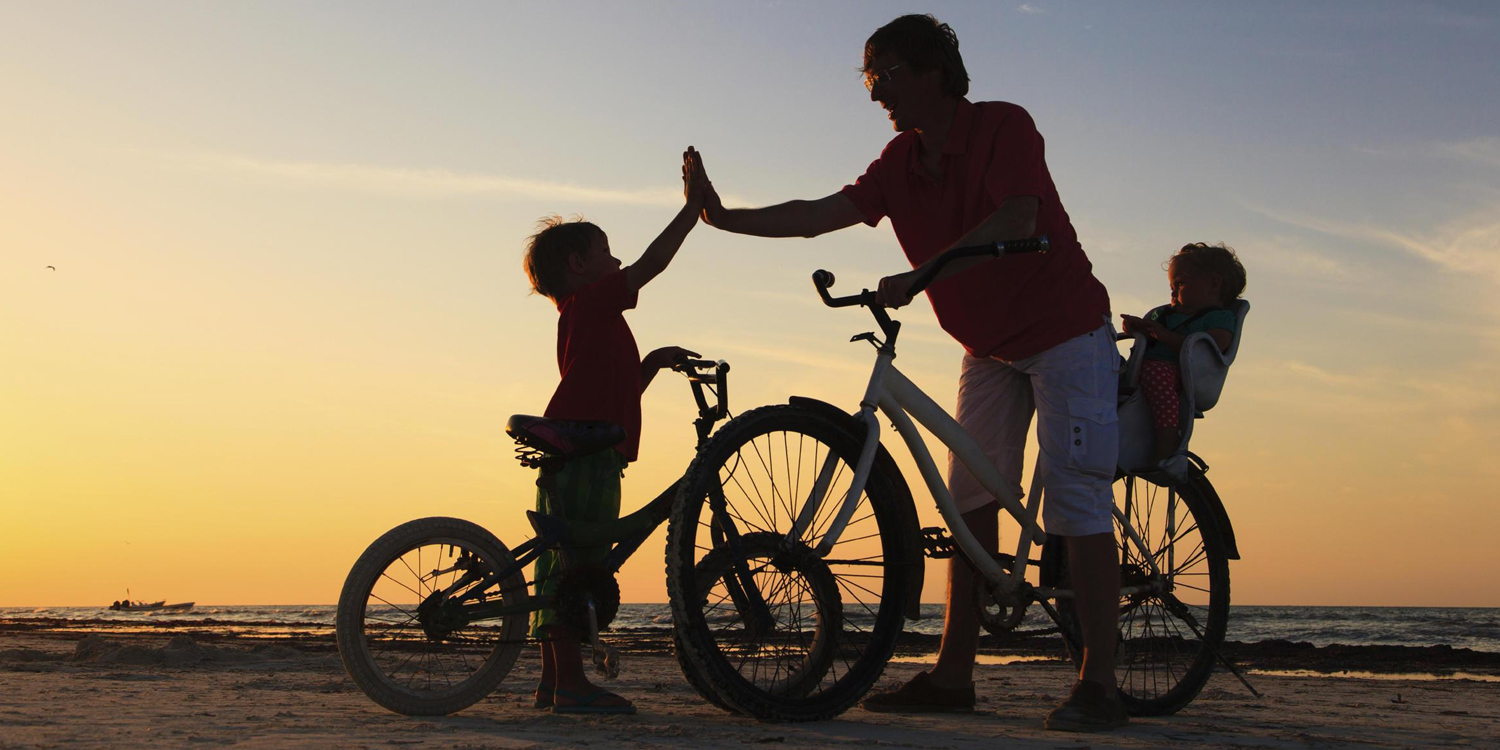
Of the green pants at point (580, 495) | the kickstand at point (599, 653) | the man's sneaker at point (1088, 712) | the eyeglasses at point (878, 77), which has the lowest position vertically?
the man's sneaker at point (1088, 712)

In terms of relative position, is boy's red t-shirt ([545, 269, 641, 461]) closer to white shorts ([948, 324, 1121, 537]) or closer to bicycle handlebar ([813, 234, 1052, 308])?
bicycle handlebar ([813, 234, 1052, 308])

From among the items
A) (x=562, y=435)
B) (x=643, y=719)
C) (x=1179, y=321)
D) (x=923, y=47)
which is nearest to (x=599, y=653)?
(x=643, y=719)

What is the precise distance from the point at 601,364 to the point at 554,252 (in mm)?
512

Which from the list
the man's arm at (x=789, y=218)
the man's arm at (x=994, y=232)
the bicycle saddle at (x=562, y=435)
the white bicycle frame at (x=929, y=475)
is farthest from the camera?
the man's arm at (x=789, y=218)

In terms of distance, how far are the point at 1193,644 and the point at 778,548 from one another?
6.51 ft

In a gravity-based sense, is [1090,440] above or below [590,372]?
below

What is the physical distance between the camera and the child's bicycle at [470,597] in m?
3.36

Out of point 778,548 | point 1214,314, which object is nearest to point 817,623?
point 778,548

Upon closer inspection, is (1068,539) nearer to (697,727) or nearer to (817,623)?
(817,623)

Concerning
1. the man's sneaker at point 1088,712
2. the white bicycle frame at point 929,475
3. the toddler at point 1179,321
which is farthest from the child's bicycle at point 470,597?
the toddler at point 1179,321

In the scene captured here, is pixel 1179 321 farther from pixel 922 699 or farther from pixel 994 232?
pixel 922 699

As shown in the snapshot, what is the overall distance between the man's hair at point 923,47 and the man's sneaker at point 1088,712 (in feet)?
6.25

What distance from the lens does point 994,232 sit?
3357 millimetres

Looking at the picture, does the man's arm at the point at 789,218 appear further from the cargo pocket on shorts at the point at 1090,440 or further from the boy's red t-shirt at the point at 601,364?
the cargo pocket on shorts at the point at 1090,440
